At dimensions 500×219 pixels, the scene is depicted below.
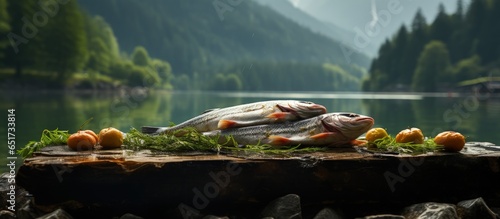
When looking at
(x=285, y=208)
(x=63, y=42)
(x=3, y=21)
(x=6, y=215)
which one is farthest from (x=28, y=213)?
(x=63, y=42)

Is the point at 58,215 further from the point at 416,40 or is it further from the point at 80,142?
the point at 416,40

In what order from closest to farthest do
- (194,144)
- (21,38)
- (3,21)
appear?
(194,144)
(3,21)
(21,38)

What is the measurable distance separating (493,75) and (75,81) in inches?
3125

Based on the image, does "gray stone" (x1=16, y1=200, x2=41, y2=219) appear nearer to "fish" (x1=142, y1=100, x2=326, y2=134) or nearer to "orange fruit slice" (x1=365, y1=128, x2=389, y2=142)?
"fish" (x1=142, y1=100, x2=326, y2=134)

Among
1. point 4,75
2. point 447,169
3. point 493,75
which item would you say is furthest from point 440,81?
point 447,169

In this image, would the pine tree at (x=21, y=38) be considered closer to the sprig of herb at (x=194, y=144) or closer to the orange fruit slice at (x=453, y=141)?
the sprig of herb at (x=194, y=144)

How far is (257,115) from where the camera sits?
6.78 metres

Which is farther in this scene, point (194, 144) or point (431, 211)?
point (194, 144)

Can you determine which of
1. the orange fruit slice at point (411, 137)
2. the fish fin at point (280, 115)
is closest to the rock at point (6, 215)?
the fish fin at point (280, 115)

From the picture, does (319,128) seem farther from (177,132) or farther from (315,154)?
(177,132)

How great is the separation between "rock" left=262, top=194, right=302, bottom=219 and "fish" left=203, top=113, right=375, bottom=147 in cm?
84

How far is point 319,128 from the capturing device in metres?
6.45

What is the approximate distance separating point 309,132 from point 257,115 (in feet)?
2.48

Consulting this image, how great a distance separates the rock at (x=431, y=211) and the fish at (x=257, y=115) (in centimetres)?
166
